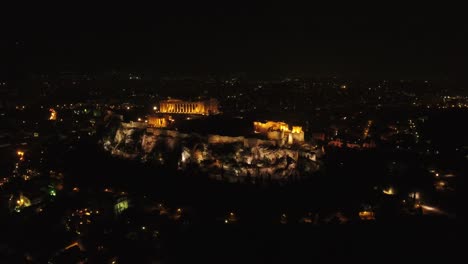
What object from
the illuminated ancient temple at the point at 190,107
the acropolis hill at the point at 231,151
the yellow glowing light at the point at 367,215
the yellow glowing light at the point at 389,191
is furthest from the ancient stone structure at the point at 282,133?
the illuminated ancient temple at the point at 190,107

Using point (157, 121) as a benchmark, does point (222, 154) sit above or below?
below

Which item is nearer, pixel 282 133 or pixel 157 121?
pixel 282 133

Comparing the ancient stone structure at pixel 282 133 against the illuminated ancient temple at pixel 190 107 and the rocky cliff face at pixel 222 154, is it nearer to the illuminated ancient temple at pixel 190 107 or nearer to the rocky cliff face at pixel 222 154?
the rocky cliff face at pixel 222 154

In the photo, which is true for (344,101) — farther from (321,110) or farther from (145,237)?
(145,237)

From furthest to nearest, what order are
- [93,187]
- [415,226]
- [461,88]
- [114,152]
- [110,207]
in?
[461,88] < [114,152] < [93,187] < [110,207] < [415,226]

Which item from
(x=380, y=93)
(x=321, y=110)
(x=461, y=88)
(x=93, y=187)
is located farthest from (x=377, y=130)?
(x=461, y=88)

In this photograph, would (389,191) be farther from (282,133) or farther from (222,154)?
(222,154)

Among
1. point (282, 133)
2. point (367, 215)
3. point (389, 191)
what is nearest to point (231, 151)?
point (282, 133)
